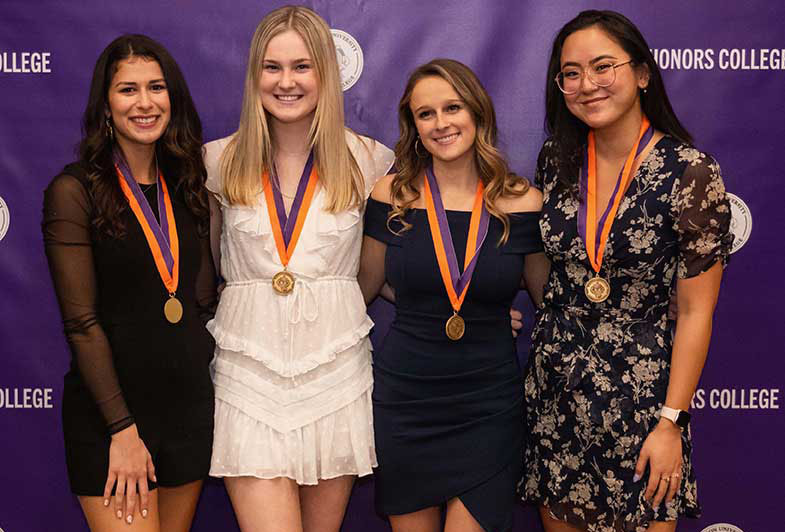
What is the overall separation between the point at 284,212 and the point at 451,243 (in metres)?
0.53

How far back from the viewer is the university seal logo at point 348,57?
3.24 meters

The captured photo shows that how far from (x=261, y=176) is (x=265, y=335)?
0.50m

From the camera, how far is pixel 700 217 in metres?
2.16

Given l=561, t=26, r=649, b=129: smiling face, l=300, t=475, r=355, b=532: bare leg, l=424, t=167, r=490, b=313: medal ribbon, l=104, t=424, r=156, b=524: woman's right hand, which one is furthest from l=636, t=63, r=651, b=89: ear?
l=104, t=424, r=156, b=524: woman's right hand

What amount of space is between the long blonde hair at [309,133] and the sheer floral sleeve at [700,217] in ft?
3.22

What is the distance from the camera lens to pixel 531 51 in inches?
127

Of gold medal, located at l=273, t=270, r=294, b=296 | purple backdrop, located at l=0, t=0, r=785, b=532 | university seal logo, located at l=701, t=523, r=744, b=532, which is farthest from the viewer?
university seal logo, located at l=701, t=523, r=744, b=532

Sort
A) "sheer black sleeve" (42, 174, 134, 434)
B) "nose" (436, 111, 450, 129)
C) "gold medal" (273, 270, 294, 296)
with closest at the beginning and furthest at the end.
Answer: "sheer black sleeve" (42, 174, 134, 434) < "gold medal" (273, 270, 294, 296) < "nose" (436, 111, 450, 129)

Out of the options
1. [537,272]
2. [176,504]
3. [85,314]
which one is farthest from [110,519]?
[537,272]

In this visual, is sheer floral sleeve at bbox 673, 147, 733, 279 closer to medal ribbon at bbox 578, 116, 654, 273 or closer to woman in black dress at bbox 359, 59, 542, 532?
medal ribbon at bbox 578, 116, 654, 273

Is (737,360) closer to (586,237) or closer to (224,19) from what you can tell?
(586,237)

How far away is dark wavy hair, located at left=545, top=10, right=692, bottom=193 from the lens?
2324 mm

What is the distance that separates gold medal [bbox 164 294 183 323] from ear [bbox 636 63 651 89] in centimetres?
150

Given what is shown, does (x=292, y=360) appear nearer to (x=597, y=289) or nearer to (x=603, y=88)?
(x=597, y=289)
